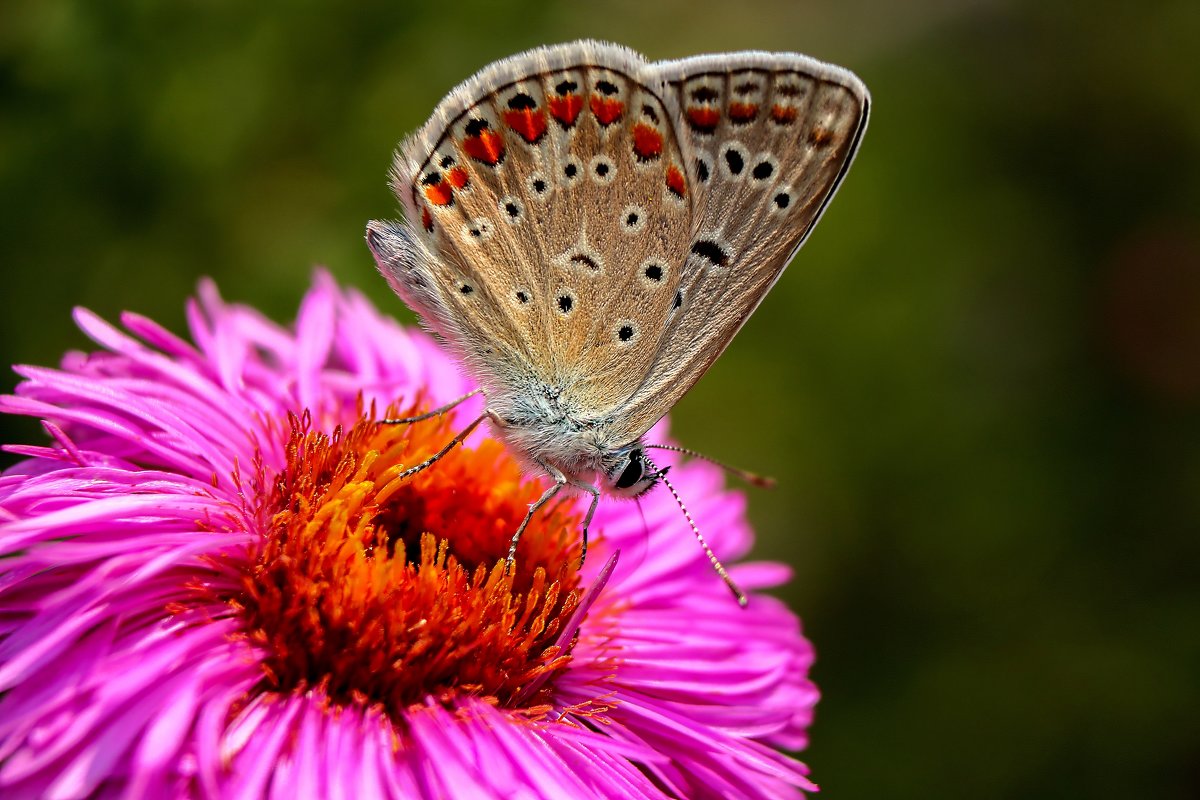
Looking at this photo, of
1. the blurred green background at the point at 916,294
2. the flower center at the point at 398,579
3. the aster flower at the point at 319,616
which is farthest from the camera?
the blurred green background at the point at 916,294

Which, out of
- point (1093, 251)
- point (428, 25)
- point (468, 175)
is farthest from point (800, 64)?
point (1093, 251)

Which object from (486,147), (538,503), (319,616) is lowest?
(319,616)

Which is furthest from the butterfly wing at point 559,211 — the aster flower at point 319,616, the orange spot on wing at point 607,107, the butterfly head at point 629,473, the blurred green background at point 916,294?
the blurred green background at point 916,294

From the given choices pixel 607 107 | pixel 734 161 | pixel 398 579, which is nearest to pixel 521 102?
pixel 607 107

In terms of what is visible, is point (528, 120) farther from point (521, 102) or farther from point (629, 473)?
point (629, 473)

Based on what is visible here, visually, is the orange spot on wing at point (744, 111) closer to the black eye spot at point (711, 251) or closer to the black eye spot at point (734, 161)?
the black eye spot at point (734, 161)

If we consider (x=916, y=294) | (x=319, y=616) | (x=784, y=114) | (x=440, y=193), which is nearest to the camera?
(x=319, y=616)

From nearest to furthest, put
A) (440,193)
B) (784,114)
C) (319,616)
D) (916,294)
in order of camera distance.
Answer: (319,616) → (784,114) → (440,193) → (916,294)

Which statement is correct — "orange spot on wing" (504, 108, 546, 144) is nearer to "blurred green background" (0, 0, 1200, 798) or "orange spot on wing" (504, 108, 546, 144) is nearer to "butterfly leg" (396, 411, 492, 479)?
"butterfly leg" (396, 411, 492, 479)
